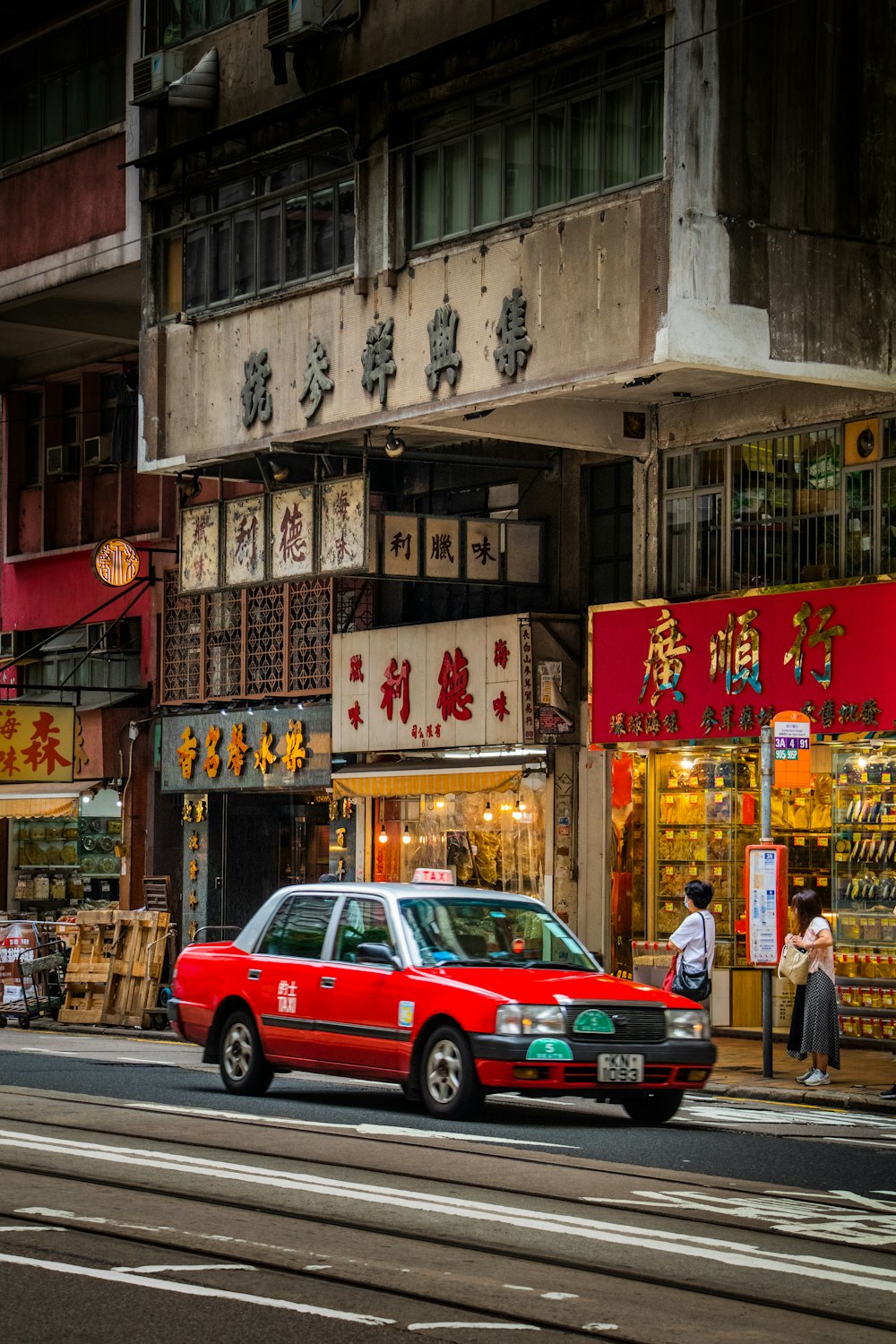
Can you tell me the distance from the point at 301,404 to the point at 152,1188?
15.1m

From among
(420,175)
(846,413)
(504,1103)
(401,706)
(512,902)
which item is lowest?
(504,1103)

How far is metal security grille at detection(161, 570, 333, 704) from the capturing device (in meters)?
29.0

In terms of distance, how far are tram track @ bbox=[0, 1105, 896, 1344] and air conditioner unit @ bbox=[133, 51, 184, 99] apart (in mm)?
18080

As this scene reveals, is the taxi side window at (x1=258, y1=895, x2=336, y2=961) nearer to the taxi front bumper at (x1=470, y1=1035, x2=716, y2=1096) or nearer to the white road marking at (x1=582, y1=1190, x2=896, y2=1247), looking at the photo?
the taxi front bumper at (x1=470, y1=1035, x2=716, y2=1096)

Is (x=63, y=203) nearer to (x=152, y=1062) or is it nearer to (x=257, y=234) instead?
(x=257, y=234)

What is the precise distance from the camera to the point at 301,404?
80.6ft

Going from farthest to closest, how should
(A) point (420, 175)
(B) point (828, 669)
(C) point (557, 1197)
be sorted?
1. (A) point (420, 175)
2. (B) point (828, 669)
3. (C) point (557, 1197)

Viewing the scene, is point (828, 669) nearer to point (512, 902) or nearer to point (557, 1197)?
point (512, 902)

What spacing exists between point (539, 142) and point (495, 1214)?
1435cm

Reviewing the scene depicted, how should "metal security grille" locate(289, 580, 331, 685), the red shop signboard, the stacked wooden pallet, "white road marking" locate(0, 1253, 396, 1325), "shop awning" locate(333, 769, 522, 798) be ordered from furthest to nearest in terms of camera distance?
"metal security grille" locate(289, 580, 331, 685), "shop awning" locate(333, 769, 522, 798), the stacked wooden pallet, the red shop signboard, "white road marking" locate(0, 1253, 396, 1325)

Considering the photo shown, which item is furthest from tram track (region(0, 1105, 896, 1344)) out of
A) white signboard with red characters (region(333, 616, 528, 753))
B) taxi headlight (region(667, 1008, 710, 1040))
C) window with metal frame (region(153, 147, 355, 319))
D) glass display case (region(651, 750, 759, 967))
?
window with metal frame (region(153, 147, 355, 319))

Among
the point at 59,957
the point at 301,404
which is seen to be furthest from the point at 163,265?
the point at 59,957

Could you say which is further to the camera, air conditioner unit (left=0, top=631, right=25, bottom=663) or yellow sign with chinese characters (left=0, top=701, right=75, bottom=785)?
air conditioner unit (left=0, top=631, right=25, bottom=663)

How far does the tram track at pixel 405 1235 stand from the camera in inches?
311
